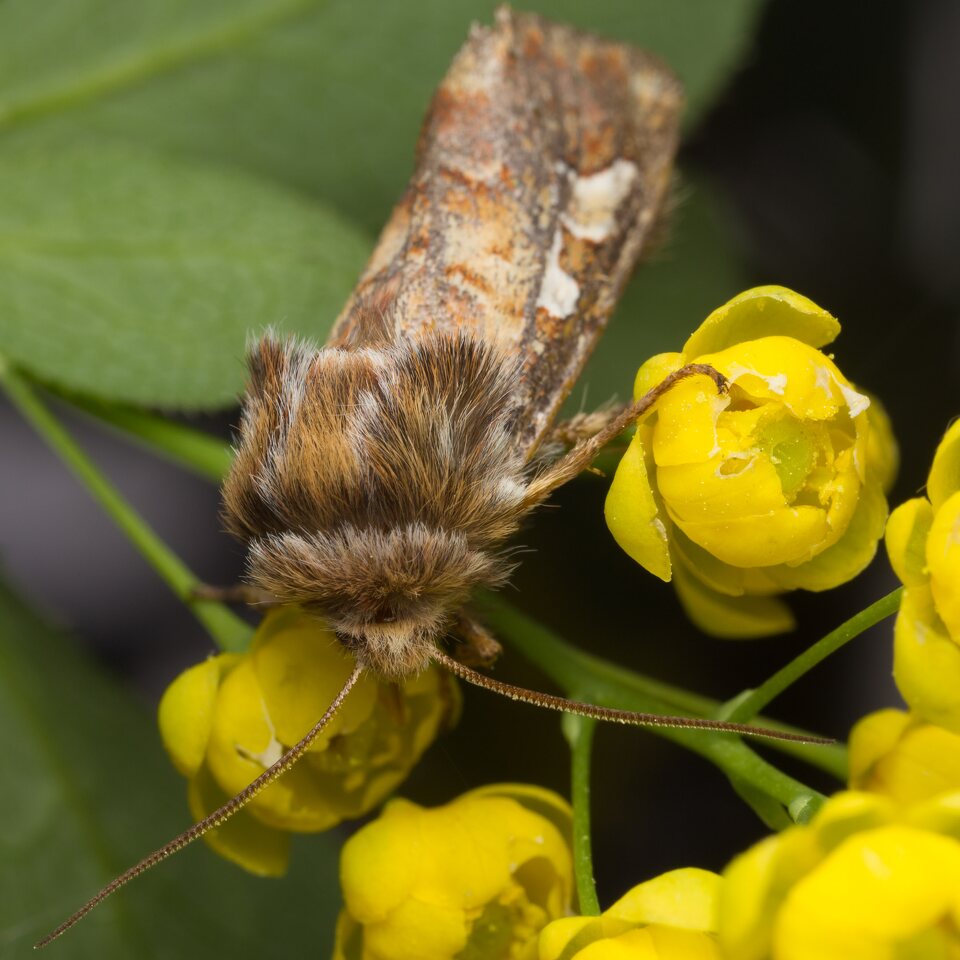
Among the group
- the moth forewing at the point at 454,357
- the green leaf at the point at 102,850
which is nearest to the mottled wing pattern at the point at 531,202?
the moth forewing at the point at 454,357

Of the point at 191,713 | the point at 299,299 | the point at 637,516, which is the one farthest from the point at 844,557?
the point at 299,299

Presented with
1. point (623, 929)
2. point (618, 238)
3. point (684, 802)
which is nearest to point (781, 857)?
point (623, 929)

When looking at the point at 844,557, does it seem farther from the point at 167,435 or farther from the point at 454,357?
the point at 167,435

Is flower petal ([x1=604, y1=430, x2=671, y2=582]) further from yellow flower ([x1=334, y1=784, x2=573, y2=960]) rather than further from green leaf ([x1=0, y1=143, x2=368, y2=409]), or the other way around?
green leaf ([x1=0, y1=143, x2=368, y2=409])

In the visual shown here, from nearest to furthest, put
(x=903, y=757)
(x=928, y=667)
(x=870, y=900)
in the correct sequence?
1. (x=870, y=900)
2. (x=928, y=667)
3. (x=903, y=757)

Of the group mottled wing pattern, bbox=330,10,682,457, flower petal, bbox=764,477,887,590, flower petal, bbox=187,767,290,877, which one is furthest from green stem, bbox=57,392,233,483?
flower petal, bbox=764,477,887,590

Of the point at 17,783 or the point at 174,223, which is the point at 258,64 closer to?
the point at 174,223
